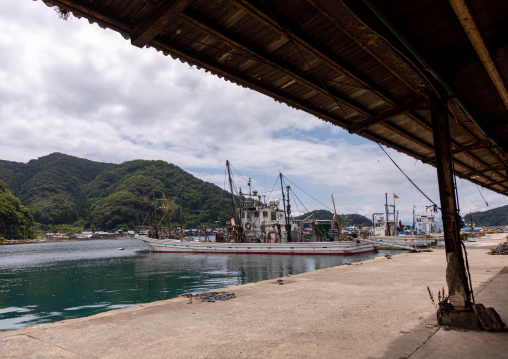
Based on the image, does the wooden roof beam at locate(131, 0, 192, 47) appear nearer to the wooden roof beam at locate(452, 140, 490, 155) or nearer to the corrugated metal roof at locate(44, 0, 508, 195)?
the corrugated metal roof at locate(44, 0, 508, 195)

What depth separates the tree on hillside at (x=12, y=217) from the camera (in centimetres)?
9169

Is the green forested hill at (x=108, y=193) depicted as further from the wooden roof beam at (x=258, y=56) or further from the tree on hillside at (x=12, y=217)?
the wooden roof beam at (x=258, y=56)

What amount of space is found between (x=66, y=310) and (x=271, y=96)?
12.6 meters

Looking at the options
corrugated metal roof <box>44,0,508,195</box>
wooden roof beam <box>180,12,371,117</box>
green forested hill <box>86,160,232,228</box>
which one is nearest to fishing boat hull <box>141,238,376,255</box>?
corrugated metal roof <box>44,0,508,195</box>

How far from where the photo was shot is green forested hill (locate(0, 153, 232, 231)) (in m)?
130

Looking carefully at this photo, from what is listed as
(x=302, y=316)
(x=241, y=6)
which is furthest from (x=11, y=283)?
(x=241, y=6)

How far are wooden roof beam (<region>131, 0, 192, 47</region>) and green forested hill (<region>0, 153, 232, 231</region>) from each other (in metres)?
114

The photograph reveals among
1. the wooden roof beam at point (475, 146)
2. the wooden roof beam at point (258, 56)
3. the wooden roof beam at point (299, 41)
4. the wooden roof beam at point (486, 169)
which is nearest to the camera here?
the wooden roof beam at point (299, 41)

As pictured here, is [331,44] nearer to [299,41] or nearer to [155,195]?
[299,41]

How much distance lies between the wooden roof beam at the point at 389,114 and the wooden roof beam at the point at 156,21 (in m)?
4.31

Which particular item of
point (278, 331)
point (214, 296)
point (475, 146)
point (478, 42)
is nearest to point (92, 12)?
point (478, 42)

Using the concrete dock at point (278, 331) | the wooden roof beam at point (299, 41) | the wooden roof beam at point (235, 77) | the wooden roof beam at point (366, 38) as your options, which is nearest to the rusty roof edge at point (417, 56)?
the wooden roof beam at point (366, 38)

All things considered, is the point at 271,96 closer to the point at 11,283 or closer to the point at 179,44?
the point at 179,44

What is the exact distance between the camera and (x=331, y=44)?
159 inches
